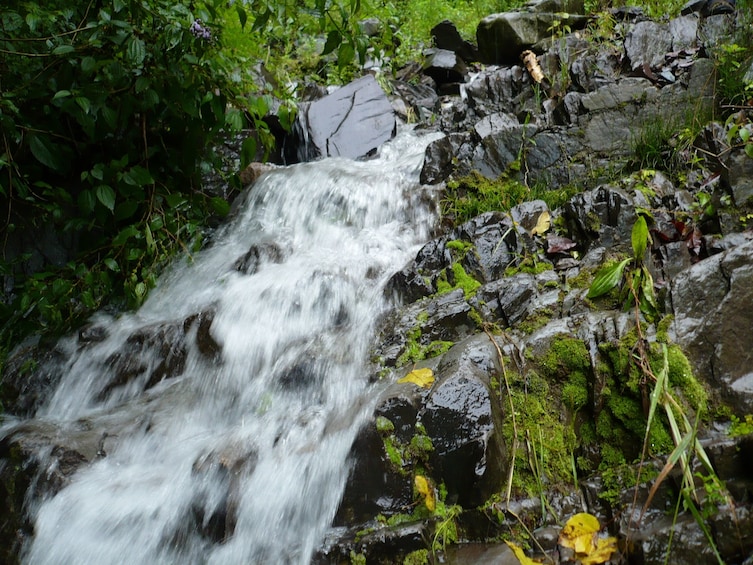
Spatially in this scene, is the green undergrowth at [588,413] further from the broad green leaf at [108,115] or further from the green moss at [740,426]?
the broad green leaf at [108,115]

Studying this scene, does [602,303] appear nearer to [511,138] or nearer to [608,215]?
[608,215]

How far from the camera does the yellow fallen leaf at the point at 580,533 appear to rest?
6.94 ft

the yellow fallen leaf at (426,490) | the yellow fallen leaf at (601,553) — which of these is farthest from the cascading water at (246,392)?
the yellow fallen leaf at (601,553)

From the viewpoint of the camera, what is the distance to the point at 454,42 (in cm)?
940

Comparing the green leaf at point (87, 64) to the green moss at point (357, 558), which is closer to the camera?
the green moss at point (357, 558)

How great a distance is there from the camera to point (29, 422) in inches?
146

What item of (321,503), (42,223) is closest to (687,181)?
(321,503)

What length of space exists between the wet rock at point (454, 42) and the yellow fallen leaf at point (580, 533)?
8.56 m

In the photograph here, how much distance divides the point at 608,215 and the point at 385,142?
3839mm

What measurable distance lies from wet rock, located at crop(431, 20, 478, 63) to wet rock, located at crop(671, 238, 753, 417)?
7680mm

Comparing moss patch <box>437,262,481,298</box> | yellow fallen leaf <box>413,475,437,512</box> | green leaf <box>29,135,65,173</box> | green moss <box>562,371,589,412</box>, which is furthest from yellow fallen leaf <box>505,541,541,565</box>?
green leaf <box>29,135,65,173</box>

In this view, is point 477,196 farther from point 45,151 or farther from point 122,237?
point 45,151

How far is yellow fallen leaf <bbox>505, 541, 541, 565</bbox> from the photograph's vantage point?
81.8 inches

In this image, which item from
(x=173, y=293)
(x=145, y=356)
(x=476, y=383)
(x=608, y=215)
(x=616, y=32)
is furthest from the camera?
(x=616, y=32)
